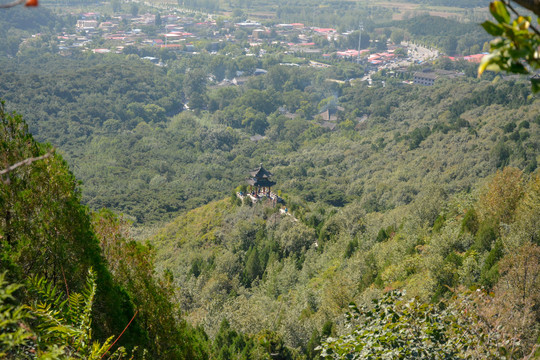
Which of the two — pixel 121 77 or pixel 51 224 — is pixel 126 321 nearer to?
pixel 51 224

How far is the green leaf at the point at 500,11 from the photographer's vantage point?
1586mm

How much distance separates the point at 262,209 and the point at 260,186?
7.36 ft

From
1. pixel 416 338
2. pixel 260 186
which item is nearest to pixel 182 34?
pixel 260 186

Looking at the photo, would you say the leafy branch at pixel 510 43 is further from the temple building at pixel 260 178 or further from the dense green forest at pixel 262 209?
the temple building at pixel 260 178

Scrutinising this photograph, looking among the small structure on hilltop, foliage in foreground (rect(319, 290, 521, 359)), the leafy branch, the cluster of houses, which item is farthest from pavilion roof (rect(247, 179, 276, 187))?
the cluster of houses

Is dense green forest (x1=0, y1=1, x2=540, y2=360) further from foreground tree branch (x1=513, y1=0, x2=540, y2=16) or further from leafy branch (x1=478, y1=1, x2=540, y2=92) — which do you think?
foreground tree branch (x1=513, y1=0, x2=540, y2=16)

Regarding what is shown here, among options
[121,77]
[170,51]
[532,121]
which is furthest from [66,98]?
[532,121]

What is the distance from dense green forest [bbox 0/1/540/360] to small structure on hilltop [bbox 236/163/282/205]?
956 millimetres

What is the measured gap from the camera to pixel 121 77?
58.4m

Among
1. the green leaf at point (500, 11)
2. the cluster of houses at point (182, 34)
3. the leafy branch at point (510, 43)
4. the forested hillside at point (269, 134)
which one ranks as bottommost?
the forested hillside at point (269, 134)

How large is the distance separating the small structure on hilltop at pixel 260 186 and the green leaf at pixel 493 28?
75.7ft

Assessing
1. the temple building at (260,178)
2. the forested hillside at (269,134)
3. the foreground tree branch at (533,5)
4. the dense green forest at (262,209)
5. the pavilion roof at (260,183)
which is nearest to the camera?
the foreground tree branch at (533,5)

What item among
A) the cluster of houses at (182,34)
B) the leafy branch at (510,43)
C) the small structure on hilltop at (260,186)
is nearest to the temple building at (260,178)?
the small structure on hilltop at (260,186)

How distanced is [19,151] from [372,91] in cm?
5422
